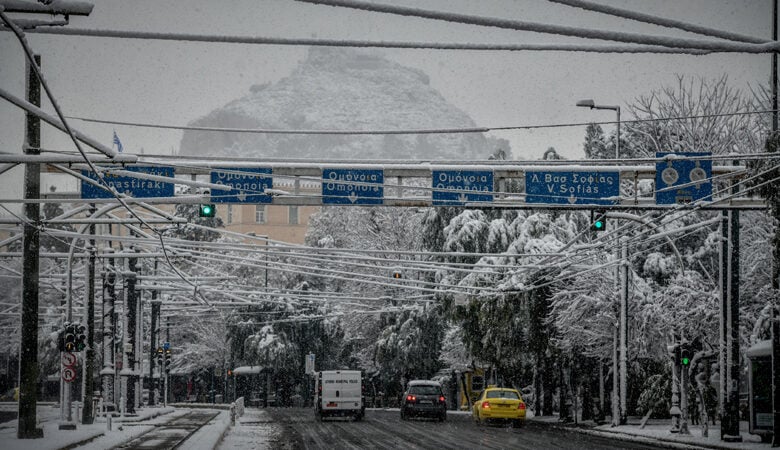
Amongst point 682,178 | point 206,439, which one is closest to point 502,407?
point 206,439

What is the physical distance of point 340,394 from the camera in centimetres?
4878

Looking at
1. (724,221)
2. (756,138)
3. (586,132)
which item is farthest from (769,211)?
(586,132)

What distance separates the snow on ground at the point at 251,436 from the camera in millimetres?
29114

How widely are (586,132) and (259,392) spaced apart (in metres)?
31.3

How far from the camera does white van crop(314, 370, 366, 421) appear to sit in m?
48.3

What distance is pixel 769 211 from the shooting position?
26562 mm

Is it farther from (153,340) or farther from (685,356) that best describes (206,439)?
(153,340)

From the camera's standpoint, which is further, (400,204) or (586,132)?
(586,132)

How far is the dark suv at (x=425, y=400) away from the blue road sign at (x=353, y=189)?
19062 mm

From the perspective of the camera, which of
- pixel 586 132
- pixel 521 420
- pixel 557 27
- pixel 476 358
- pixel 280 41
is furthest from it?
pixel 586 132

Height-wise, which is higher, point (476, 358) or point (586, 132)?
point (586, 132)

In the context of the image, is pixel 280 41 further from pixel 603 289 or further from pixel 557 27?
pixel 603 289

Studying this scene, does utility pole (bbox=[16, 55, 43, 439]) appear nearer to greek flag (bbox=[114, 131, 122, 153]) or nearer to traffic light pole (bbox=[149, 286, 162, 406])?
greek flag (bbox=[114, 131, 122, 153])

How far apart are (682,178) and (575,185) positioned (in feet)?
9.01
